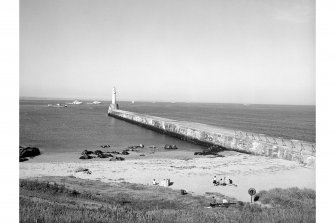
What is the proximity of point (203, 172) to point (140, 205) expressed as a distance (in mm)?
5624

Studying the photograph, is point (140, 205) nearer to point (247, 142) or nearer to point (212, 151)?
point (247, 142)

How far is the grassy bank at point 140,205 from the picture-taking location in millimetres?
4949

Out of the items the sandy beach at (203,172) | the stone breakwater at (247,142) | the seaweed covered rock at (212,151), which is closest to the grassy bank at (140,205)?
the sandy beach at (203,172)

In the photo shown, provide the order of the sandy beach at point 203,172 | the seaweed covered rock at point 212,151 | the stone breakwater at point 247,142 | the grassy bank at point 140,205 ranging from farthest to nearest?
the seaweed covered rock at point 212,151 → the stone breakwater at point 247,142 → the sandy beach at point 203,172 → the grassy bank at point 140,205

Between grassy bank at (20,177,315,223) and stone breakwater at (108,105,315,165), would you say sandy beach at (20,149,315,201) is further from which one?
grassy bank at (20,177,315,223)

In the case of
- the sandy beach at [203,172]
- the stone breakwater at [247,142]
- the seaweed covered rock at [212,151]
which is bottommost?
the seaweed covered rock at [212,151]

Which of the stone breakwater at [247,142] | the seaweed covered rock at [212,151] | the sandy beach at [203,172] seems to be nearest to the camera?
the sandy beach at [203,172]

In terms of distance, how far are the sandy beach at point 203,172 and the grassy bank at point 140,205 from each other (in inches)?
44.5

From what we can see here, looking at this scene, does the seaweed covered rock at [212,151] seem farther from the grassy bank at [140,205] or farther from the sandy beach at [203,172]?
the grassy bank at [140,205]

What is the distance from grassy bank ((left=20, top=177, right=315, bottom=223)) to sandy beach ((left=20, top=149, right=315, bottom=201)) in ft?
3.71
